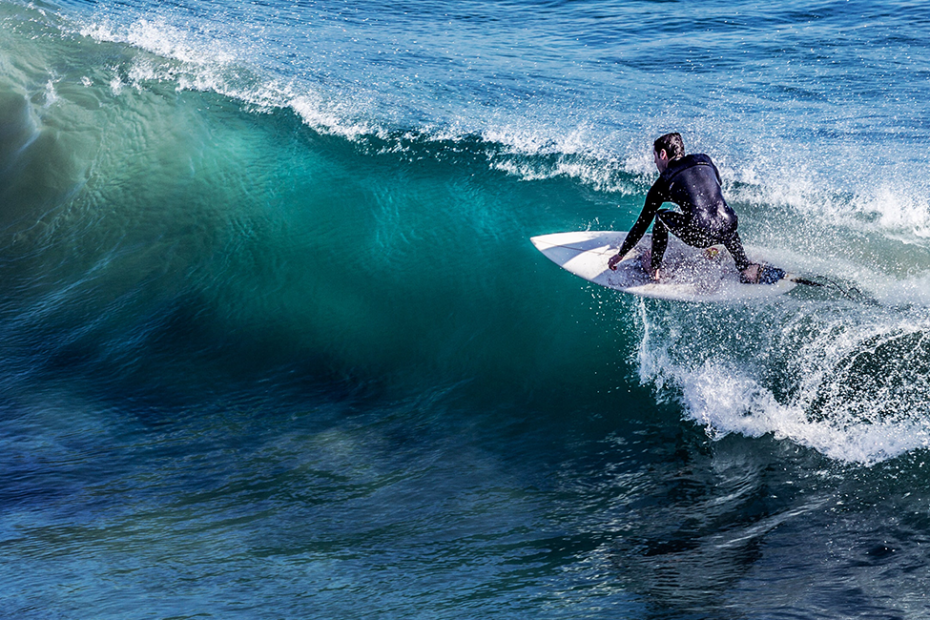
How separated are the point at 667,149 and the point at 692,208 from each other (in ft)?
1.91

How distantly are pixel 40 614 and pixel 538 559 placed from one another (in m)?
3.21

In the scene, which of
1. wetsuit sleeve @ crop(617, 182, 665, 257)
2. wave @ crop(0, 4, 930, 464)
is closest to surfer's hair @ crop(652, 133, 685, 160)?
wetsuit sleeve @ crop(617, 182, 665, 257)

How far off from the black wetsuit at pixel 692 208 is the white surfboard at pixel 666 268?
0.36m

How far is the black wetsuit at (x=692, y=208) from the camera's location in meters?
6.78

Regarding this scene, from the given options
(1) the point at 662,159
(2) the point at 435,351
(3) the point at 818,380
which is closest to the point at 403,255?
(2) the point at 435,351

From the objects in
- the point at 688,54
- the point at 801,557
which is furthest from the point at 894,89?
the point at 801,557

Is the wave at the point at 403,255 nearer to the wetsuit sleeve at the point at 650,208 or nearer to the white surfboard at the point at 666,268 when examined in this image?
the white surfboard at the point at 666,268

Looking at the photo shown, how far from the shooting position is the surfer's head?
6.82m

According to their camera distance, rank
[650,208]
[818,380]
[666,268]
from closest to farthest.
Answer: [818,380]
[650,208]
[666,268]

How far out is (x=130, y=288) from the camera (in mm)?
8898

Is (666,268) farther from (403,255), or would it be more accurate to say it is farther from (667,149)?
(403,255)

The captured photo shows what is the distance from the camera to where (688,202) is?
269 inches

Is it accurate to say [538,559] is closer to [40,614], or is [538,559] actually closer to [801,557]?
[801,557]

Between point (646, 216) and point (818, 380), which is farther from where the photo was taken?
point (646, 216)
